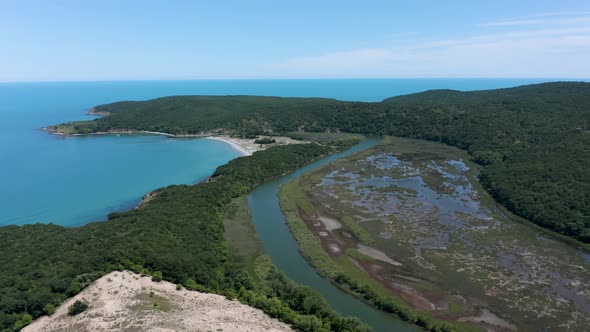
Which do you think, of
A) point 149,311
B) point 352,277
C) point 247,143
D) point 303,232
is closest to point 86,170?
point 247,143

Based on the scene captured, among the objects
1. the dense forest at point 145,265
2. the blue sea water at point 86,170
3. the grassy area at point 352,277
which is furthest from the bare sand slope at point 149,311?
the blue sea water at point 86,170

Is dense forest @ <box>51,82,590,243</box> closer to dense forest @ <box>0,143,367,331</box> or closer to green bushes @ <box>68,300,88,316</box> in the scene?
dense forest @ <box>0,143,367,331</box>

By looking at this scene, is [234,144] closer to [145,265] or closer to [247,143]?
[247,143]

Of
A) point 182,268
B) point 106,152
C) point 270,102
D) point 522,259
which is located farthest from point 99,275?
point 270,102

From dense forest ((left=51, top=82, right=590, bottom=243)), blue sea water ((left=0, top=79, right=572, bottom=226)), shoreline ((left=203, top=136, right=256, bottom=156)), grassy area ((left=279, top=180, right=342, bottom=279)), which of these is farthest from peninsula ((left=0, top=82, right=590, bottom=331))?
blue sea water ((left=0, top=79, right=572, bottom=226))

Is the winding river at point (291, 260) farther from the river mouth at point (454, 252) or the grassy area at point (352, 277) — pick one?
the river mouth at point (454, 252)

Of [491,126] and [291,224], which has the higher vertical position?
[491,126]
